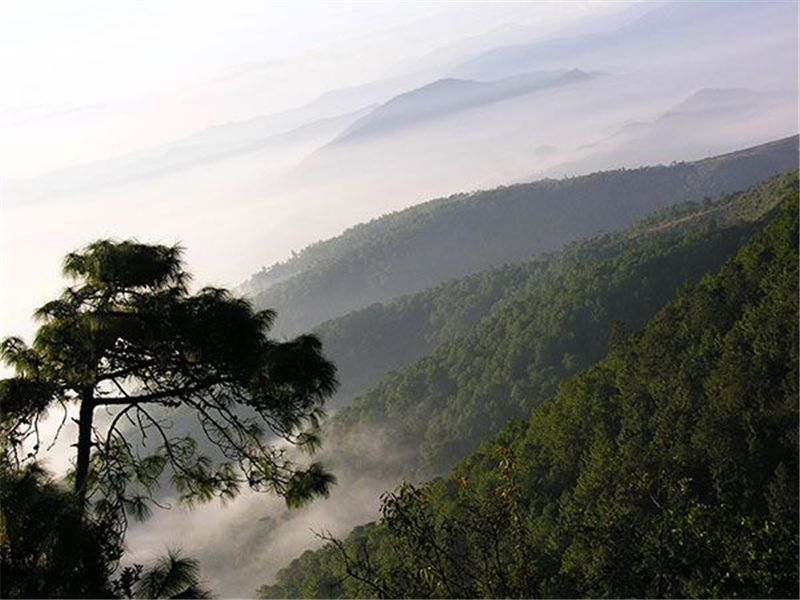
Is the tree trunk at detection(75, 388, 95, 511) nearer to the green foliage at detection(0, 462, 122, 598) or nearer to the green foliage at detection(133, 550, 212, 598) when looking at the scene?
the green foliage at detection(0, 462, 122, 598)

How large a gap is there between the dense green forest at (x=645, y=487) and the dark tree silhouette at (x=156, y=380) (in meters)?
1.01

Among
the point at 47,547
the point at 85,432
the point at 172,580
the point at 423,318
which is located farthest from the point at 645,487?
the point at 423,318

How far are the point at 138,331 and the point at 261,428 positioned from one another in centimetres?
112

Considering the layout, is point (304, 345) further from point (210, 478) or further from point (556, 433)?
A: point (556, 433)

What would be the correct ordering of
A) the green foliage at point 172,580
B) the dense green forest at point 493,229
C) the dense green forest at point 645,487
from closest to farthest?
the green foliage at point 172,580 → the dense green forest at point 645,487 → the dense green forest at point 493,229

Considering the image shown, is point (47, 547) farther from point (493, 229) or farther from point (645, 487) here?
point (493, 229)

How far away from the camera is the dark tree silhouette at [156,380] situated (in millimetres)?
4340

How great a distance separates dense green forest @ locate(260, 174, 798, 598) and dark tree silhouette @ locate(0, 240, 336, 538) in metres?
1.01

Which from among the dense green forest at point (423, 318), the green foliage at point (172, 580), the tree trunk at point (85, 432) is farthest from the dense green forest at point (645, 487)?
the dense green forest at point (423, 318)

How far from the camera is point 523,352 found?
75.1 metres

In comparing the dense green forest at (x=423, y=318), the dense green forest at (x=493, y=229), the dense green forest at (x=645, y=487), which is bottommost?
the dense green forest at (x=645, y=487)

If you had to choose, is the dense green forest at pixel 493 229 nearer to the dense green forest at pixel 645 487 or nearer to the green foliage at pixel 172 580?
the dense green forest at pixel 645 487

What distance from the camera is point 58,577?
3627 mm

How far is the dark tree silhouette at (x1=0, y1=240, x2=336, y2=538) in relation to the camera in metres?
4.34
